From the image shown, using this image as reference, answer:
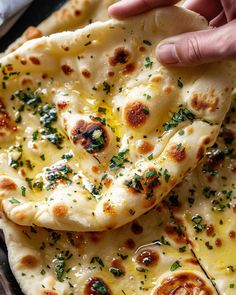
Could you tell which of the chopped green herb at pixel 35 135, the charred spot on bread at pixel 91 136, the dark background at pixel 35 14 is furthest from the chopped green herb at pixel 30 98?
the dark background at pixel 35 14

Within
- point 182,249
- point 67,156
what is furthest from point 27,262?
point 182,249

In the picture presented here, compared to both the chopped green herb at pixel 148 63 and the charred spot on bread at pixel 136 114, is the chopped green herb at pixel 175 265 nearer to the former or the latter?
the charred spot on bread at pixel 136 114

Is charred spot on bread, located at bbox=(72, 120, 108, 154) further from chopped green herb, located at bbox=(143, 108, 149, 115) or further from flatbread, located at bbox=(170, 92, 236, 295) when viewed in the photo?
flatbread, located at bbox=(170, 92, 236, 295)

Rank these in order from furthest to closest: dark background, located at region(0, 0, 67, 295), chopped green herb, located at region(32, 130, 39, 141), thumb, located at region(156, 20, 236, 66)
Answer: dark background, located at region(0, 0, 67, 295) → chopped green herb, located at region(32, 130, 39, 141) → thumb, located at region(156, 20, 236, 66)

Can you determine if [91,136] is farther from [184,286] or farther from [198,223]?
[184,286]

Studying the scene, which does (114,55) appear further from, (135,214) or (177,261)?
(177,261)

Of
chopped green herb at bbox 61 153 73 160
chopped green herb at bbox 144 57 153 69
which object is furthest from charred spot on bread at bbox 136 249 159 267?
chopped green herb at bbox 144 57 153 69

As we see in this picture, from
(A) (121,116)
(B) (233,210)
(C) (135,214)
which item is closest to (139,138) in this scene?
(A) (121,116)

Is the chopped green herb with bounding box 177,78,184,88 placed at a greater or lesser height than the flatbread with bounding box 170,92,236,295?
greater
